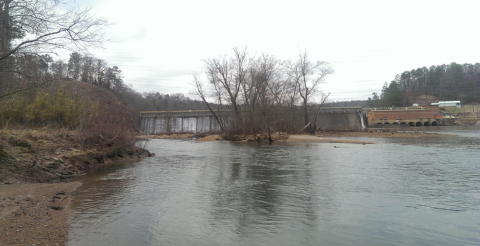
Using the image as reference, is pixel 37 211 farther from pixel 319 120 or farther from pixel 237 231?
pixel 319 120

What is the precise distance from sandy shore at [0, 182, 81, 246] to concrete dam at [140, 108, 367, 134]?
47.0 m

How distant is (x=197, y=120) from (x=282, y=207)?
5065 centimetres

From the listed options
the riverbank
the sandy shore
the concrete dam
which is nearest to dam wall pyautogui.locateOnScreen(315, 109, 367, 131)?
the concrete dam

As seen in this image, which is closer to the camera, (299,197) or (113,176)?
(299,197)

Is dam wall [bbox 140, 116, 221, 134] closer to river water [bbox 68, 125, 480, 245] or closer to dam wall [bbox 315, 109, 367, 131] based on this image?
dam wall [bbox 315, 109, 367, 131]

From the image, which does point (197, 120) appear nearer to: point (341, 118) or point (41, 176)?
point (341, 118)

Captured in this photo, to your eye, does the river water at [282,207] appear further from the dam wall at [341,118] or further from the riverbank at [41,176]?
the dam wall at [341,118]

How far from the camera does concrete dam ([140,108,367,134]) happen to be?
183 ft

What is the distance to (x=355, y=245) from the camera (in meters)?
4.95

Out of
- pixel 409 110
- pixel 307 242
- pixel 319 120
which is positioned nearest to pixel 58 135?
pixel 307 242

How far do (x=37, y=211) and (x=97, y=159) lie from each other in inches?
339

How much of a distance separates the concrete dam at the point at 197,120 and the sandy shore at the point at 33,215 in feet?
154

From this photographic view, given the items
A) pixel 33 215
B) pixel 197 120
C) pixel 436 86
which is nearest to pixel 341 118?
pixel 197 120

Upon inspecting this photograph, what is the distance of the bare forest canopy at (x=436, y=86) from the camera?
311 feet
